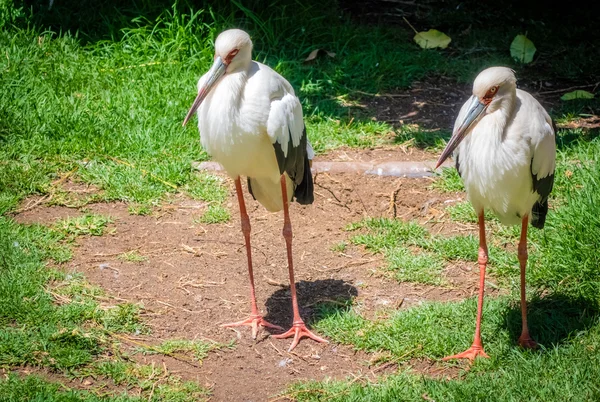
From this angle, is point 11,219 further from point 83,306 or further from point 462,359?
point 462,359

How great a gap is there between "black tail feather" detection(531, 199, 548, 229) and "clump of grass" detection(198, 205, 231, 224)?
2.15m

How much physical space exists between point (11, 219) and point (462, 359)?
3091mm

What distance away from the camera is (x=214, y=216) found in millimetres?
5930

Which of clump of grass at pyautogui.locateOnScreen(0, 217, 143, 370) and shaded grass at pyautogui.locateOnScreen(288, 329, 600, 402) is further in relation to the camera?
clump of grass at pyautogui.locateOnScreen(0, 217, 143, 370)

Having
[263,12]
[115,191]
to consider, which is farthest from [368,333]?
[263,12]

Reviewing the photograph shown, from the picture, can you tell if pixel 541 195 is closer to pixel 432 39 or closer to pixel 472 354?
pixel 472 354

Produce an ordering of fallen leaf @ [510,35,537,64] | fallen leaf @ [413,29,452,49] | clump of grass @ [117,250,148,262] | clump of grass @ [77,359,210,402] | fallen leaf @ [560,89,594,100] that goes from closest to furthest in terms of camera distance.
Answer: clump of grass @ [77,359,210,402] → clump of grass @ [117,250,148,262] → fallen leaf @ [560,89,594,100] → fallen leaf @ [510,35,537,64] → fallen leaf @ [413,29,452,49]

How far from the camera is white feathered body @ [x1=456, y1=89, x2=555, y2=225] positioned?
4.27 m

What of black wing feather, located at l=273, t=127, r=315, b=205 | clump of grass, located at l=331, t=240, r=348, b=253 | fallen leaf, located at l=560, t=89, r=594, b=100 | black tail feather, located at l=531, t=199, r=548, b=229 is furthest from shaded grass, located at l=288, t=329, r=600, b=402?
fallen leaf, located at l=560, t=89, r=594, b=100

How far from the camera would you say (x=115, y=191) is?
241 inches

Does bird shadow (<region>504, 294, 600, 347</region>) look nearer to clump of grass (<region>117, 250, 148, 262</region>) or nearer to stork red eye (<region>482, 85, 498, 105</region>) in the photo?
stork red eye (<region>482, 85, 498, 105</region>)

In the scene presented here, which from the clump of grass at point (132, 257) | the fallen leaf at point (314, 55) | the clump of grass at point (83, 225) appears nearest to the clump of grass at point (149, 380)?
the clump of grass at point (132, 257)

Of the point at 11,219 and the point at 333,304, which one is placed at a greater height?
the point at 11,219

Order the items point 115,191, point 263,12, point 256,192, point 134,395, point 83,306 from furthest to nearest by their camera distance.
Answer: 1. point 263,12
2. point 115,191
3. point 256,192
4. point 83,306
5. point 134,395
